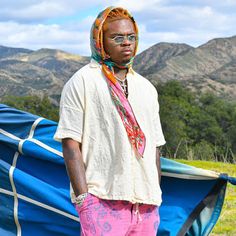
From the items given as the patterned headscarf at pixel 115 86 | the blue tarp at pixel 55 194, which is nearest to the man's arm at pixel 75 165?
the patterned headscarf at pixel 115 86

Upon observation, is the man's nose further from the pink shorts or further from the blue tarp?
the blue tarp

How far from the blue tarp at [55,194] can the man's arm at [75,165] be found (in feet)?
5.53

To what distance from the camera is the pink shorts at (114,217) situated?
11.0 ft

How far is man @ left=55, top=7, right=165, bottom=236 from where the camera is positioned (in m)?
3.40

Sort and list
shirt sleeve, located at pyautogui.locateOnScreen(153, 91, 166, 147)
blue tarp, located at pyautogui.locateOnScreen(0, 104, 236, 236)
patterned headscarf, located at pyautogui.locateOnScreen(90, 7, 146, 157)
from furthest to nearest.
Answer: blue tarp, located at pyautogui.locateOnScreen(0, 104, 236, 236) < shirt sleeve, located at pyautogui.locateOnScreen(153, 91, 166, 147) < patterned headscarf, located at pyautogui.locateOnScreen(90, 7, 146, 157)

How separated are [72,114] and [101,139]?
23 cm

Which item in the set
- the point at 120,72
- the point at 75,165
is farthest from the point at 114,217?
the point at 120,72

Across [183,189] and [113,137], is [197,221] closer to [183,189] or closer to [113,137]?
[183,189]

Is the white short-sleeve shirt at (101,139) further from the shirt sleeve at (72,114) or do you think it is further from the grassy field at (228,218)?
the grassy field at (228,218)

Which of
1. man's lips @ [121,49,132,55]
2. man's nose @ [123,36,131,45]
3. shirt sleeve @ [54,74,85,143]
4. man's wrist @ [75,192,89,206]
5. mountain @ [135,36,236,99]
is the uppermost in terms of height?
man's nose @ [123,36,131,45]

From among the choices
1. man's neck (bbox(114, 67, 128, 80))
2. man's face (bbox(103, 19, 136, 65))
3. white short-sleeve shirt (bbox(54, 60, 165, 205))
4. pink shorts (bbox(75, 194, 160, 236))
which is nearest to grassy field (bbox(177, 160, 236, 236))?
pink shorts (bbox(75, 194, 160, 236))

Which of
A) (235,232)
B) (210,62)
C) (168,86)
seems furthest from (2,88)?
(235,232)

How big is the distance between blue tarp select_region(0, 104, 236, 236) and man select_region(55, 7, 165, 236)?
155cm

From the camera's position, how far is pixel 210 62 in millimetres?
191125
